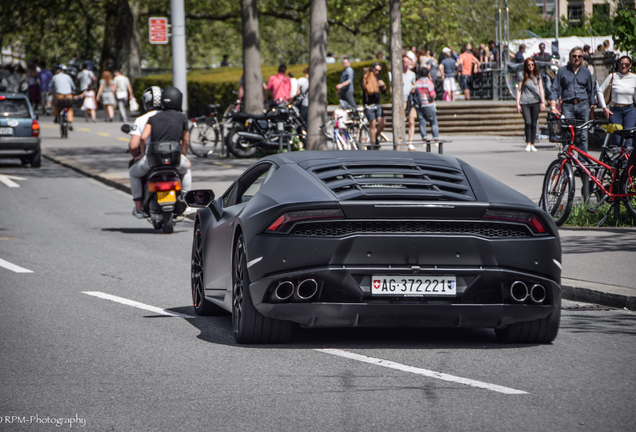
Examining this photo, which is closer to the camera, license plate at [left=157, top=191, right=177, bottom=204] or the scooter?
the scooter

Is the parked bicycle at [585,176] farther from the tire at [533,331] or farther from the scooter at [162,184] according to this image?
the tire at [533,331]

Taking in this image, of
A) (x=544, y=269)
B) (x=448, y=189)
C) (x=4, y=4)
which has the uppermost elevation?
(x=4, y=4)

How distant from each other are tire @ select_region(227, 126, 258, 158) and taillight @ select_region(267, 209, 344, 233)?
1832 cm

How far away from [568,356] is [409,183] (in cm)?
146

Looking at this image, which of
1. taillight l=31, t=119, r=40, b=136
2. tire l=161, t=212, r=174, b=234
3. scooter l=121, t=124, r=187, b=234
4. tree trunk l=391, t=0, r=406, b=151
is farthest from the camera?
→ taillight l=31, t=119, r=40, b=136

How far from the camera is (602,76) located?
29.0m

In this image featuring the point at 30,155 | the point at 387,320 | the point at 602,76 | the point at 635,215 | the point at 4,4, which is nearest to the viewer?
the point at 387,320

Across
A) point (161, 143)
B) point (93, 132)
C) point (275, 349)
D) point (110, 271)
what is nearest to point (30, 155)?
point (93, 132)

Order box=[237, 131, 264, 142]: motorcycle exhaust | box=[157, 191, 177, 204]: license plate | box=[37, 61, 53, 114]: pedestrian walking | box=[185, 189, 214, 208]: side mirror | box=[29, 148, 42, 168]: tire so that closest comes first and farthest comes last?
box=[185, 189, 214, 208]: side mirror, box=[157, 191, 177, 204]: license plate, box=[237, 131, 264, 142]: motorcycle exhaust, box=[29, 148, 42, 168]: tire, box=[37, 61, 53, 114]: pedestrian walking

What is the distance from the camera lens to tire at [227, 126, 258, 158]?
24.4 meters

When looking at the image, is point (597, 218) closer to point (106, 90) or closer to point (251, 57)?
point (251, 57)

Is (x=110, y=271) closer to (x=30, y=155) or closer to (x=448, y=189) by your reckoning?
(x=448, y=189)

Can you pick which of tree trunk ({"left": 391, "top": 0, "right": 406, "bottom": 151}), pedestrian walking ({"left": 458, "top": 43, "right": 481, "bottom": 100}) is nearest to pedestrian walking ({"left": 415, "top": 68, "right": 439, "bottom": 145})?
tree trunk ({"left": 391, "top": 0, "right": 406, "bottom": 151})

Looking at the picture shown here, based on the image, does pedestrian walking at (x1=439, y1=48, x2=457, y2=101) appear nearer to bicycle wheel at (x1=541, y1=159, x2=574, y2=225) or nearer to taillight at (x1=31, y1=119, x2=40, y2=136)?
taillight at (x1=31, y1=119, x2=40, y2=136)
